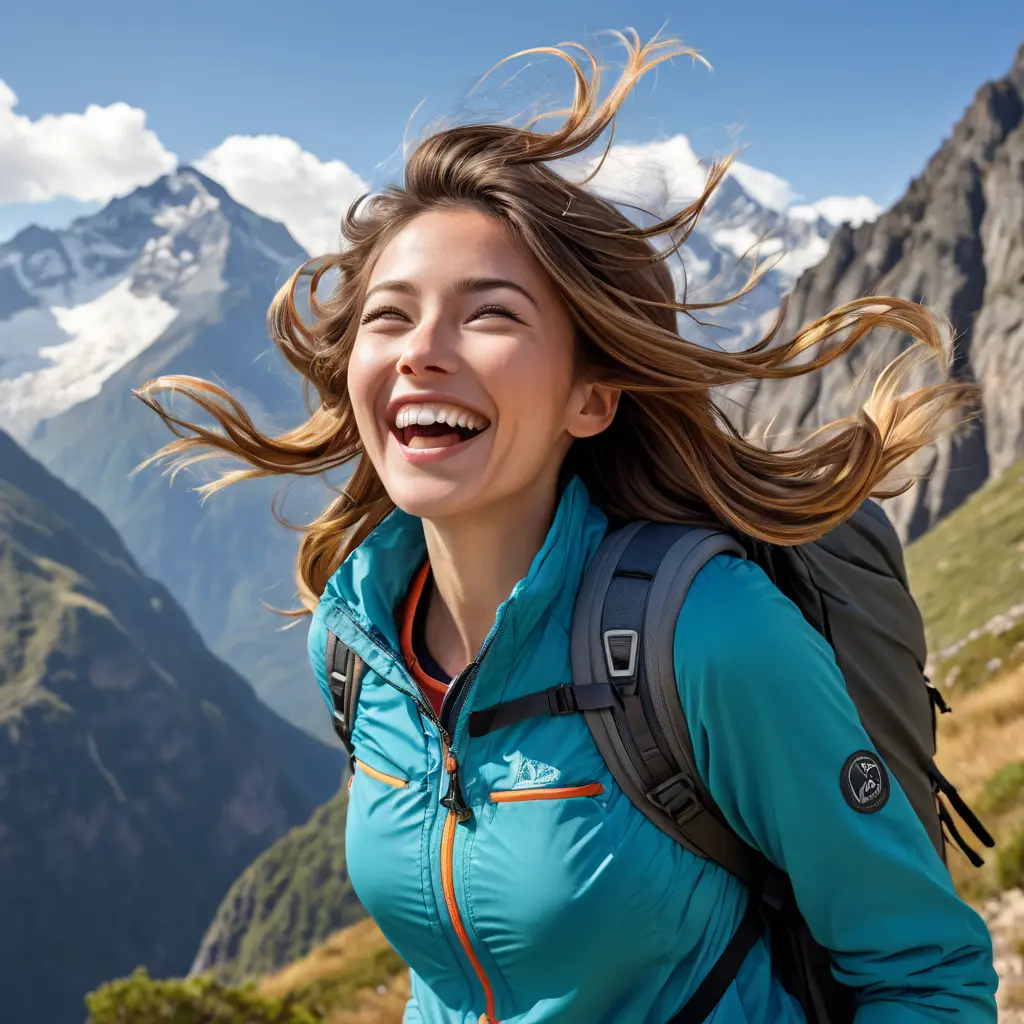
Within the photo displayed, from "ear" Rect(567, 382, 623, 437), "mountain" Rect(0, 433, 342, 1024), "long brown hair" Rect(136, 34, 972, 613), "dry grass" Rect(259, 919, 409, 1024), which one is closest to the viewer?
"long brown hair" Rect(136, 34, 972, 613)

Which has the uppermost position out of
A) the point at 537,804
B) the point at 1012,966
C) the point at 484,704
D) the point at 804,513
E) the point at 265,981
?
the point at 804,513

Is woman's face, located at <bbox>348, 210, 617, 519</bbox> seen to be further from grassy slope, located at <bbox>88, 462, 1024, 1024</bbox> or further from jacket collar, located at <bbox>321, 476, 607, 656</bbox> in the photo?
grassy slope, located at <bbox>88, 462, 1024, 1024</bbox>

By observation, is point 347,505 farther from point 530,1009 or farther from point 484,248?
point 530,1009

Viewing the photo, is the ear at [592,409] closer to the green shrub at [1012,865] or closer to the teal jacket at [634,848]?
the teal jacket at [634,848]

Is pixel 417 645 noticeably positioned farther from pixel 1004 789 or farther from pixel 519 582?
pixel 1004 789

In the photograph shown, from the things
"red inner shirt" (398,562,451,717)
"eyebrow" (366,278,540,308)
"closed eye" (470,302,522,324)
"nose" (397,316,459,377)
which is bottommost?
"red inner shirt" (398,562,451,717)

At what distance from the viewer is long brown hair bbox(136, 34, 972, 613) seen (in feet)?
9.87

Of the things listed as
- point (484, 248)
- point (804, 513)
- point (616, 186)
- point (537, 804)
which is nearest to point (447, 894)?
point (537, 804)

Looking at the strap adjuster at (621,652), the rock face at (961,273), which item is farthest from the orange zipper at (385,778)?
the rock face at (961,273)

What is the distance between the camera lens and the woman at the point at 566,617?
8.09 ft

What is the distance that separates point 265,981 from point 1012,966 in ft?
37.3

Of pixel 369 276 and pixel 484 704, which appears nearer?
pixel 484 704

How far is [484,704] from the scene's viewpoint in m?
2.81

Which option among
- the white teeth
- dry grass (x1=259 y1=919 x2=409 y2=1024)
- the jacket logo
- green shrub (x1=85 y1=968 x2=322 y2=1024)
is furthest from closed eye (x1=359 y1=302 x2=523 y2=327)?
green shrub (x1=85 y1=968 x2=322 y2=1024)
